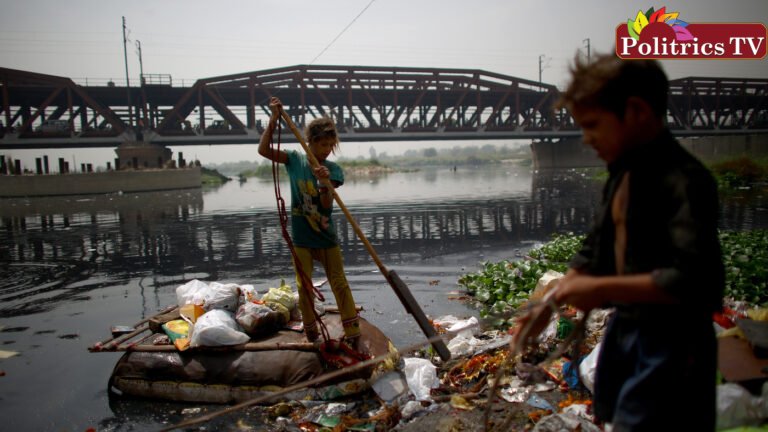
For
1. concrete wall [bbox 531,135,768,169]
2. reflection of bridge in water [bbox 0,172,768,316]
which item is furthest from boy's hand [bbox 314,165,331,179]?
concrete wall [bbox 531,135,768,169]

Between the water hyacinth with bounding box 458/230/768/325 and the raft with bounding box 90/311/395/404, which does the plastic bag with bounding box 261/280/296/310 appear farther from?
the water hyacinth with bounding box 458/230/768/325

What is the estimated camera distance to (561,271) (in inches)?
251

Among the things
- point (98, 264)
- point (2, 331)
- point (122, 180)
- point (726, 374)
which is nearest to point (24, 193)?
point (122, 180)

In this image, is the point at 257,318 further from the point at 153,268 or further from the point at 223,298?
the point at 153,268

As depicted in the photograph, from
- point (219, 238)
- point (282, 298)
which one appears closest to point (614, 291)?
point (282, 298)

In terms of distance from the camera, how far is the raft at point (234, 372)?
379 centimetres

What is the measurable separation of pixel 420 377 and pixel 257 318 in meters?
1.50

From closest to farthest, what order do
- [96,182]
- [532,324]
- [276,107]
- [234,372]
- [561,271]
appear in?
1. [532,324]
2. [234,372]
3. [276,107]
4. [561,271]
5. [96,182]

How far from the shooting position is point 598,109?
1.54 m

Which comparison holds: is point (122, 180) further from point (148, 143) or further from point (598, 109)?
point (598, 109)

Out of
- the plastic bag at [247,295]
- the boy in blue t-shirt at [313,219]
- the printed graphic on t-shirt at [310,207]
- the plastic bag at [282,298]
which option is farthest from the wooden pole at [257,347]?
the printed graphic on t-shirt at [310,207]

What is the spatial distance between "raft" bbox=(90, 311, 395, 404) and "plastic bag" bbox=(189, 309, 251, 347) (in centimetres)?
5

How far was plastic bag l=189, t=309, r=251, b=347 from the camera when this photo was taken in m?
3.98

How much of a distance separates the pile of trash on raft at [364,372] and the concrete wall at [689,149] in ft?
75.9
